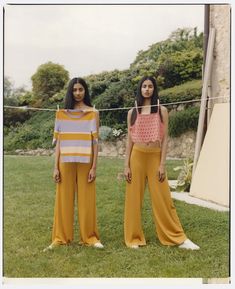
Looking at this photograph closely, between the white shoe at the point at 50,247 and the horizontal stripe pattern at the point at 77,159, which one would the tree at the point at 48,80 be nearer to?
the horizontal stripe pattern at the point at 77,159

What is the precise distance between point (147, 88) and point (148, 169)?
2.06ft

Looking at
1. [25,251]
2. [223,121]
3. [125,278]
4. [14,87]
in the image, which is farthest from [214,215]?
[14,87]

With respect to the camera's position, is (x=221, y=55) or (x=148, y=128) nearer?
(x=148, y=128)

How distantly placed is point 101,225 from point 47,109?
1102 mm

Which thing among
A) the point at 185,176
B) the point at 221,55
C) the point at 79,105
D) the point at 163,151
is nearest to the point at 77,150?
the point at 79,105

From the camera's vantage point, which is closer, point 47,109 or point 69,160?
point 69,160

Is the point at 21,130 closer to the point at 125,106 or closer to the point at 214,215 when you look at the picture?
the point at 125,106

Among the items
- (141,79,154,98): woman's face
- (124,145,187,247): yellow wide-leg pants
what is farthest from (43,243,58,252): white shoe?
(141,79,154,98): woman's face

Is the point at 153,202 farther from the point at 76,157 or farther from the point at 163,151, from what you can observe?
the point at 76,157

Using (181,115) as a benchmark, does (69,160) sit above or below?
below

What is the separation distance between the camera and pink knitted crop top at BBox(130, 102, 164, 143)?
12.3ft

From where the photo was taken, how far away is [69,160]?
375cm

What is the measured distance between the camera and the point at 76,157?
375 centimetres

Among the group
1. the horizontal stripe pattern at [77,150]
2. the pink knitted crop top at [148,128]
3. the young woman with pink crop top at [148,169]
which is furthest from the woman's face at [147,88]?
the horizontal stripe pattern at [77,150]
